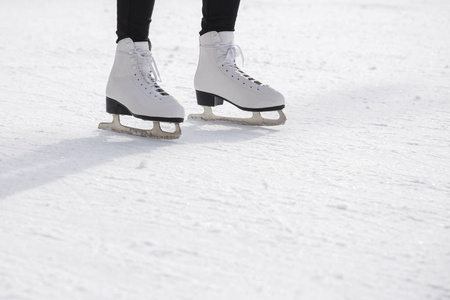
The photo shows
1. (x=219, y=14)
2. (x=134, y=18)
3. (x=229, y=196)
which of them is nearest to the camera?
(x=229, y=196)

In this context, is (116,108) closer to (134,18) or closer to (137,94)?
(137,94)

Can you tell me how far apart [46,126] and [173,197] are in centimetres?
55

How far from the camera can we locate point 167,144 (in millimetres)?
1340

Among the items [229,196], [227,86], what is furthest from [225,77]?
[229,196]

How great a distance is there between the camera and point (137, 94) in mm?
1385

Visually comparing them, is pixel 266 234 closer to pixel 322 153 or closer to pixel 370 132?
pixel 322 153

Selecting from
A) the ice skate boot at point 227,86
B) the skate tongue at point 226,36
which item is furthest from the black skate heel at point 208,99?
the skate tongue at point 226,36

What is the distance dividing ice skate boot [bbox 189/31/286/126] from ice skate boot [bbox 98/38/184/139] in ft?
0.59

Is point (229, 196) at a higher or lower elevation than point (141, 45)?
lower

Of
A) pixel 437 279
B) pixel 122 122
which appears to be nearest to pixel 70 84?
pixel 122 122

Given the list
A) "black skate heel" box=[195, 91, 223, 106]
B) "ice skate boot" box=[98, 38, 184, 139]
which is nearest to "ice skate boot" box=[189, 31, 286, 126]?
"black skate heel" box=[195, 91, 223, 106]

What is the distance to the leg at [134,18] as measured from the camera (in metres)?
→ 1.38

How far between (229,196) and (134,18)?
0.54 m

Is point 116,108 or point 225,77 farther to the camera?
point 225,77
